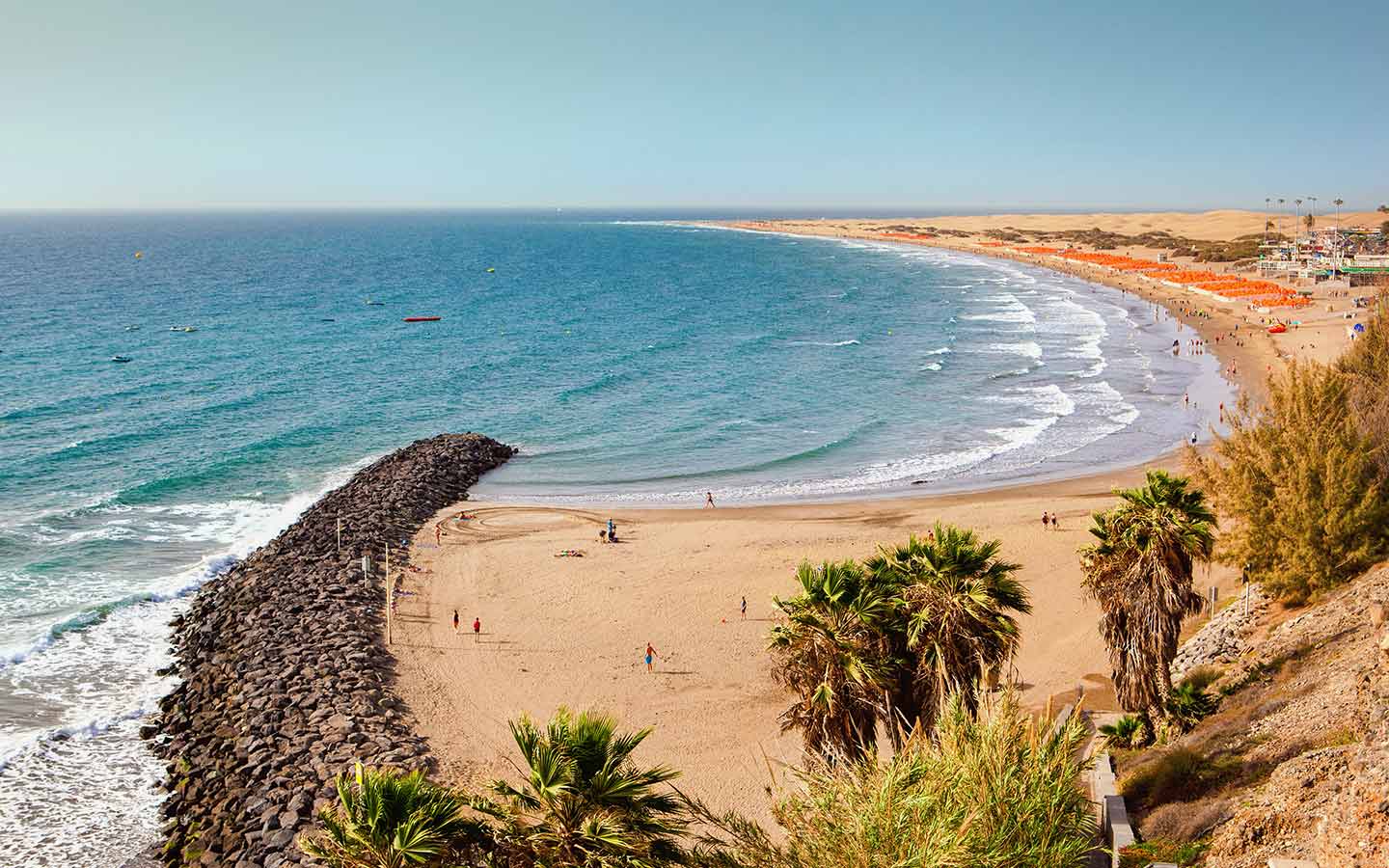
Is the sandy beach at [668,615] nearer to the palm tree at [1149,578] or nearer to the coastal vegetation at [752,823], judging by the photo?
the palm tree at [1149,578]

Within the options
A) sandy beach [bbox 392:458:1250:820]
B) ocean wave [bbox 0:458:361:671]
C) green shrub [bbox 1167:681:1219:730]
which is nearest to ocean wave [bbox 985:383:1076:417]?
sandy beach [bbox 392:458:1250:820]

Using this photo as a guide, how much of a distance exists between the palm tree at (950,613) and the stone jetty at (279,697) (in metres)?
11.4

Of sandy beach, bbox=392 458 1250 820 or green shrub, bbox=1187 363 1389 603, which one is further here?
sandy beach, bbox=392 458 1250 820

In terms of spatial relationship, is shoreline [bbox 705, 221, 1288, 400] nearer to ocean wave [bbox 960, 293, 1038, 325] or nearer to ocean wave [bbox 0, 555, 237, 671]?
ocean wave [bbox 960, 293, 1038, 325]

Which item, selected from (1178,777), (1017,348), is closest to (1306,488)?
(1178,777)

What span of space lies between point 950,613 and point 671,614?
17.7 metres

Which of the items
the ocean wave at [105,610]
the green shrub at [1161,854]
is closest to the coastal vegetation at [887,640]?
the green shrub at [1161,854]

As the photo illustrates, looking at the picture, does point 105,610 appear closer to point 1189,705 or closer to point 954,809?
point 954,809

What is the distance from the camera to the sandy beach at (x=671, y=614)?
25.9 meters

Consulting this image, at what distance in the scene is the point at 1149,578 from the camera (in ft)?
63.3

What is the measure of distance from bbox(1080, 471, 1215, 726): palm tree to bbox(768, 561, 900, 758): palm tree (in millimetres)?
5806

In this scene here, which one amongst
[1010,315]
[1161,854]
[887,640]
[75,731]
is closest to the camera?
[1161,854]

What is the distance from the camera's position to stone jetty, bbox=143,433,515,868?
71.2ft

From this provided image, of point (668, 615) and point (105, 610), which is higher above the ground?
point (105, 610)
